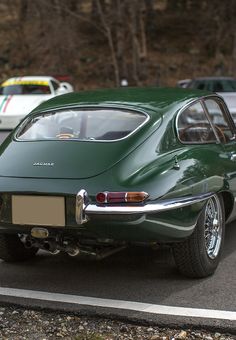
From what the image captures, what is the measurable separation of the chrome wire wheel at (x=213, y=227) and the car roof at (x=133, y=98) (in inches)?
35.7

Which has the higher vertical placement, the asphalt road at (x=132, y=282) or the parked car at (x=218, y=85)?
the asphalt road at (x=132, y=282)

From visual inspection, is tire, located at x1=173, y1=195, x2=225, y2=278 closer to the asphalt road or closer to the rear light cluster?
the asphalt road

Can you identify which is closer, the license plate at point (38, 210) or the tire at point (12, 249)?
the license plate at point (38, 210)

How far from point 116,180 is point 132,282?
1015 mm

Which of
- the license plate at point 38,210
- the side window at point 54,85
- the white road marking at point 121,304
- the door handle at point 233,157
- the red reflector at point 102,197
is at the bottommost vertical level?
the side window at point 54,85

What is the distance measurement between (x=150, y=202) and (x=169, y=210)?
167mm

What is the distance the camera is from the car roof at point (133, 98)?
16.8 feet

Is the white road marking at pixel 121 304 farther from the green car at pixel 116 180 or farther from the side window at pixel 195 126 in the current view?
the side window at pixel 195 126

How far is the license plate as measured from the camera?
14.1ft

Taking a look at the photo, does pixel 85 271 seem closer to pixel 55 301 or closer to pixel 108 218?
pixel 55 301

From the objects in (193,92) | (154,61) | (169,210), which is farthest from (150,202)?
(154,61)

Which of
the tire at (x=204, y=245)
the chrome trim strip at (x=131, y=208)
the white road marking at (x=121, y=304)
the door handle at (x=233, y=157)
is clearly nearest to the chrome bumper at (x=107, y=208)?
the chrome trim strip at (x=131, y=208)

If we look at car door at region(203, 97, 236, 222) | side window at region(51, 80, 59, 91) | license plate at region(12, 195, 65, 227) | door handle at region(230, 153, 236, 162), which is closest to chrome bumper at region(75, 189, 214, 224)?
license plate at region(12, 195, 65, 227)

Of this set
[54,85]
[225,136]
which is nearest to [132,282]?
[225,136]
